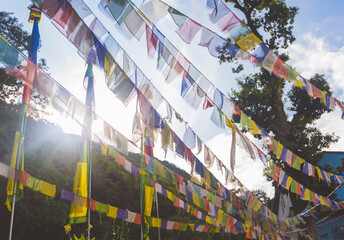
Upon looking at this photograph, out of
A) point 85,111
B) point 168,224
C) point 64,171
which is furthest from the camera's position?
point 64,171

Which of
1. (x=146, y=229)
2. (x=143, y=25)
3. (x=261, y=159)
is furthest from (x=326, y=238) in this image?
(x=143, y=25)

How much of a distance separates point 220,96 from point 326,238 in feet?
35.6

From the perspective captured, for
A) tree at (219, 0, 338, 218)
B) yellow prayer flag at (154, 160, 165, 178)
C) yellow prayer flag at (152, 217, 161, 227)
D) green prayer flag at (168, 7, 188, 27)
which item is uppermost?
tree at (219, 0, 338, 218)

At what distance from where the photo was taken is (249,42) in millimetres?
3703

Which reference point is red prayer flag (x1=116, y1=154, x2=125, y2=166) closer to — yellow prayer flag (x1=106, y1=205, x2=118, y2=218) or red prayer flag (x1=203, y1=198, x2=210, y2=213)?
yellow prayer flag (x1=106, y1=205, x2=118, y2=218)

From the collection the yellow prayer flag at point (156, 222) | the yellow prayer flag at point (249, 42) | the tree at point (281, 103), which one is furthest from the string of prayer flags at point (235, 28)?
the tree at point (281, 103)

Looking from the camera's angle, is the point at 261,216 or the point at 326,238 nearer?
the point at 261,216

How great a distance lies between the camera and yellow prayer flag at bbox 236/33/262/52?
3.68 metres

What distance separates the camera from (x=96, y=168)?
1541cm

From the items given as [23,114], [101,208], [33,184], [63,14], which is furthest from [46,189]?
[63,14]

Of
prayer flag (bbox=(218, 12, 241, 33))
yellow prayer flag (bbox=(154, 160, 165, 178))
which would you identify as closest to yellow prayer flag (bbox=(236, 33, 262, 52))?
prayer flag (bbox=(218, 12, 241, 33))

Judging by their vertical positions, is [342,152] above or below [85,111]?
above

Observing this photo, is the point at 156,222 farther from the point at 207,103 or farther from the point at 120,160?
the point at 207,103

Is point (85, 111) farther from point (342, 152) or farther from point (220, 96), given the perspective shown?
point (342, 152)
